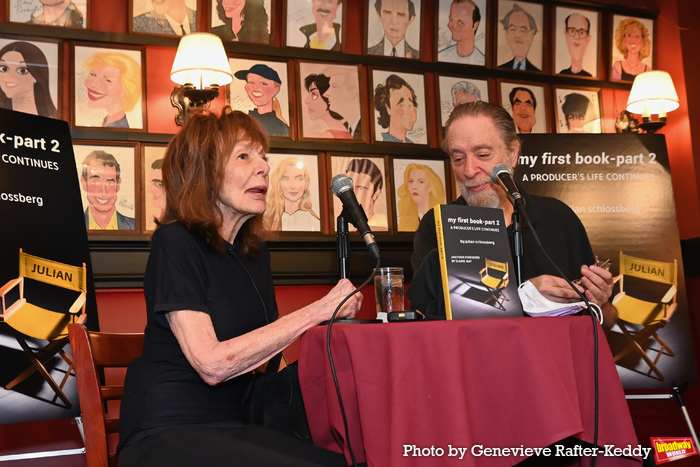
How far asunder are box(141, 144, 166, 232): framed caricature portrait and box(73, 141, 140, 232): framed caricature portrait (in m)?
0.04

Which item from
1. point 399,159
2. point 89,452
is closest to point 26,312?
point 89,452

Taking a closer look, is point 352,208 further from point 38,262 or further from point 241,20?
point 241,20

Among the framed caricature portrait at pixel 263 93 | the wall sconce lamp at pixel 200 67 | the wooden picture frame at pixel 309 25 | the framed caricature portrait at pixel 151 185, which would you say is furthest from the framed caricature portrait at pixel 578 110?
the framed caricature portrait at pixel 151 185

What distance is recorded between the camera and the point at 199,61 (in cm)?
322

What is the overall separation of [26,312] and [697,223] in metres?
4.03

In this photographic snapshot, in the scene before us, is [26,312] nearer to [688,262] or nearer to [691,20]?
[688,262]

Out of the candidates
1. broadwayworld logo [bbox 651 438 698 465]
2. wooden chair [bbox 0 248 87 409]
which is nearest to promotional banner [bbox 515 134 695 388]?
broadwayworld logo [bbox 651 438 698 465]

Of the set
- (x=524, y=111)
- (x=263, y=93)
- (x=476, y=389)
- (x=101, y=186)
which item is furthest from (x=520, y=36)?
(x=476, y=389)

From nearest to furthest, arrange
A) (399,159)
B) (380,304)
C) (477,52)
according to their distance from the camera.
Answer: (380,304) → (399,159) → (477,52)

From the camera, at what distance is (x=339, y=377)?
55.9 inches

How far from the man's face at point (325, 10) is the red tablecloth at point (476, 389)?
9.84 ft

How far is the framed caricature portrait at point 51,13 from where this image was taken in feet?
10.9

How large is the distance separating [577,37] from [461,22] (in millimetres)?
930

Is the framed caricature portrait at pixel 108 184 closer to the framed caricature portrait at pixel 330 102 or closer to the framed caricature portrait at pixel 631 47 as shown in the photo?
the framed caricature portrait at pixel 330 102
